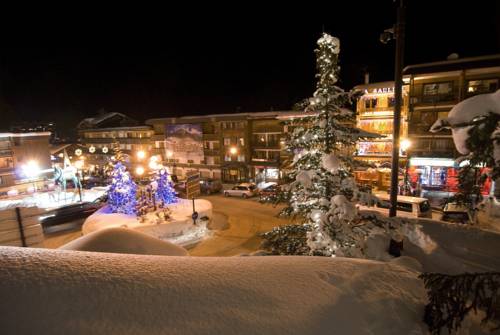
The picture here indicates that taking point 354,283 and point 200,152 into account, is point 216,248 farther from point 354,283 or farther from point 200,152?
point 200,152

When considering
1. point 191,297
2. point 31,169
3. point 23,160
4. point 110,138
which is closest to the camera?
point 191,297

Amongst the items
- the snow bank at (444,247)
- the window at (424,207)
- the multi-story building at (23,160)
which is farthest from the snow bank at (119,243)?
the multi-story building at (23,160)

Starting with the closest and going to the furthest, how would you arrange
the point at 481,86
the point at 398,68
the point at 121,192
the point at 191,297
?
the point at 191,297 < the point at 398,68 < the point at 121,192 < the point at 481,86

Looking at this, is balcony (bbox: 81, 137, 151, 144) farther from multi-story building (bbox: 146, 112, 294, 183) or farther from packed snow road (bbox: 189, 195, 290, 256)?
packed snow road (bbox: 189, 195, 290, 256)

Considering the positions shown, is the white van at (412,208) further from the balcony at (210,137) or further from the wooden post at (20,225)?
the balcony at (210,137)

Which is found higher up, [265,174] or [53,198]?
[265,174]

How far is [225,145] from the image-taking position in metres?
38.7

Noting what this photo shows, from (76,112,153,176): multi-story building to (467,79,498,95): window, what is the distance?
142ft

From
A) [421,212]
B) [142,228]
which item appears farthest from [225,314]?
A: [421,212]

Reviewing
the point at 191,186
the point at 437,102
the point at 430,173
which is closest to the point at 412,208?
the point at 430,173

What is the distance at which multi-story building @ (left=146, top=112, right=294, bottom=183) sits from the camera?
35.2m

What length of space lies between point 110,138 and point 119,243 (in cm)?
5082

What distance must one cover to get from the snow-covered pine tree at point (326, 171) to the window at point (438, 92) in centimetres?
2182

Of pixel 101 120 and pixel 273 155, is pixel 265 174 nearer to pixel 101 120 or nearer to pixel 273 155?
pixel 273 155
